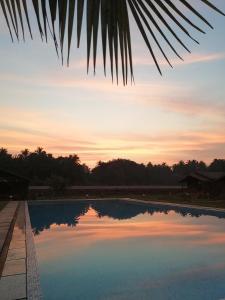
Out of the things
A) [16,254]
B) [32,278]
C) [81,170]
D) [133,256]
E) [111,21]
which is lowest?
[133,256]

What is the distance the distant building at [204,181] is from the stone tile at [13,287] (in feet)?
76.3

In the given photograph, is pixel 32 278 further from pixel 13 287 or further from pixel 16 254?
pixel 16 254

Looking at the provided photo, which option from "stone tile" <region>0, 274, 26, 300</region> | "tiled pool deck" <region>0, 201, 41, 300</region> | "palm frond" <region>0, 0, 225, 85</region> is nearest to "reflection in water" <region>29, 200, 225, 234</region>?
"tiled pool deck" <region>0, 201, 41, 300</region>

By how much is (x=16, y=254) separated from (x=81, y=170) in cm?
3745

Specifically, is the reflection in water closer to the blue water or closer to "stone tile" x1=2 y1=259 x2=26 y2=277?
the blue water

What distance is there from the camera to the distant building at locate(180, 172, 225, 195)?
28.0 m

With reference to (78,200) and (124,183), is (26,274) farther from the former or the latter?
(124,183)

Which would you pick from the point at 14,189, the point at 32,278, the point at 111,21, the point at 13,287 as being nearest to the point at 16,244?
the point at 32,278

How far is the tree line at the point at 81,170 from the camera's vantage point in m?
41.2

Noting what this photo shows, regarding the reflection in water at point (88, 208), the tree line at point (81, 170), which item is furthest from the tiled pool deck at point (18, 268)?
the tree line at point (81, 170)

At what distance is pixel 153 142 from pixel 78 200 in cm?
809

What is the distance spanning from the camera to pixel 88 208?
2598cm

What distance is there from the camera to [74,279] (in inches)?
325

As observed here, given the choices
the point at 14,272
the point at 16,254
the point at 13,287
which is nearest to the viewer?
the point at 13,287
